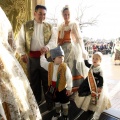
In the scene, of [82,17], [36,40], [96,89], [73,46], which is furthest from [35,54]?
[82,17]

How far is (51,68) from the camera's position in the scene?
1.82 m

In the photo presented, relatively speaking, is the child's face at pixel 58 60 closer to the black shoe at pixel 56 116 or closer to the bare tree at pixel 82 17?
the black shoe at pixel 56 116

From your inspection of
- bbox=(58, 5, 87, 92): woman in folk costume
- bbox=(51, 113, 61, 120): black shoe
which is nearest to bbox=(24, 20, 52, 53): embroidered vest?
bbox=(58, 5, 87, 92): woman in folk costume

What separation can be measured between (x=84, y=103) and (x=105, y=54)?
7098 millimetres

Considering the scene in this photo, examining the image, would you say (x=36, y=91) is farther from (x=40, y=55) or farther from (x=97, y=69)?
(x=97, y=69)

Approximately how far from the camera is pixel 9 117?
1093 millimetres

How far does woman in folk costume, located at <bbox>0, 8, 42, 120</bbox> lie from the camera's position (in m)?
1.07

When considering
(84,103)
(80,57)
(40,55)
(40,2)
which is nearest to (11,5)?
(40,2)

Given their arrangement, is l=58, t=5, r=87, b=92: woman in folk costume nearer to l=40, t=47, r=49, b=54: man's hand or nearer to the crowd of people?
the crowd of people

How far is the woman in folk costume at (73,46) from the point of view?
230 cm

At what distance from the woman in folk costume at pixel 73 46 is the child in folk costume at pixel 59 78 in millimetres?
540

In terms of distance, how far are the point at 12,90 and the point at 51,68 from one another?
754 millimetres

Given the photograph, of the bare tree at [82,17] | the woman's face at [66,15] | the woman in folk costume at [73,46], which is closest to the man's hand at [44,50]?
the woman in folk costume at [73,46]

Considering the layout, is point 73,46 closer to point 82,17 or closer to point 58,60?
point 58,60
